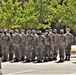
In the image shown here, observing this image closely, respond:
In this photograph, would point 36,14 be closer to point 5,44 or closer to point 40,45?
point 5,44

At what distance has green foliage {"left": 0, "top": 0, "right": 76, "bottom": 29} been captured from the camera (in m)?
38.7

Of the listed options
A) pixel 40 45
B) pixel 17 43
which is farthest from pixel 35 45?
pixel 17 43

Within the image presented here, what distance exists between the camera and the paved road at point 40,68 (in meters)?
20.2

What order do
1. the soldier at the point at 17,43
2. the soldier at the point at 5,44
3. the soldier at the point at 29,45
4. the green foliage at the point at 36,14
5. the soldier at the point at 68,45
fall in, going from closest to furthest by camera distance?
1. the soldier at the point at 29,45
2. the soldier at the point at 17,43
3. the soldier at the point at 5,44
4. the soldier at the point at 68,45
5. the green foliage at the point at 36,14

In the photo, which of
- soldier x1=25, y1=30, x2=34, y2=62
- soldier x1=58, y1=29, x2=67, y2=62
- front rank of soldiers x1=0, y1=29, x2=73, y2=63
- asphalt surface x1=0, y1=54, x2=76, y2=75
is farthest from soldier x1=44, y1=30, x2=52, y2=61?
asphalt surface x1=0, y1=54, x2=76, y2=75

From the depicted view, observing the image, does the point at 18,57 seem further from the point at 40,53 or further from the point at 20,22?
the point at 20,22

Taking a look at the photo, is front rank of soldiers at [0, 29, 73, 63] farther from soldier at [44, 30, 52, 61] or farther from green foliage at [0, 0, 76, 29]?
green foliage at [0, 0, 76, 29]

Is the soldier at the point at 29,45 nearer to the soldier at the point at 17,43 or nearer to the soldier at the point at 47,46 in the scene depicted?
the soldier at the point at 17,43

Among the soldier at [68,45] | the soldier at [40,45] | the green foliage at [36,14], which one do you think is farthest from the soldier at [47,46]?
the green foliage at [36,14]

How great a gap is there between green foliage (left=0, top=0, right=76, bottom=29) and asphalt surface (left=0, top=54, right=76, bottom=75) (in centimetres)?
1379

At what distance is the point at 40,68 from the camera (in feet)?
72.6

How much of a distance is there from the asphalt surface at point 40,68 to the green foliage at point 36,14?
45.2 feet

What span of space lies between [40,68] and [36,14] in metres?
20.5

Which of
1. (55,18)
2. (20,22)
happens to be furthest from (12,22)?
(55,18)
